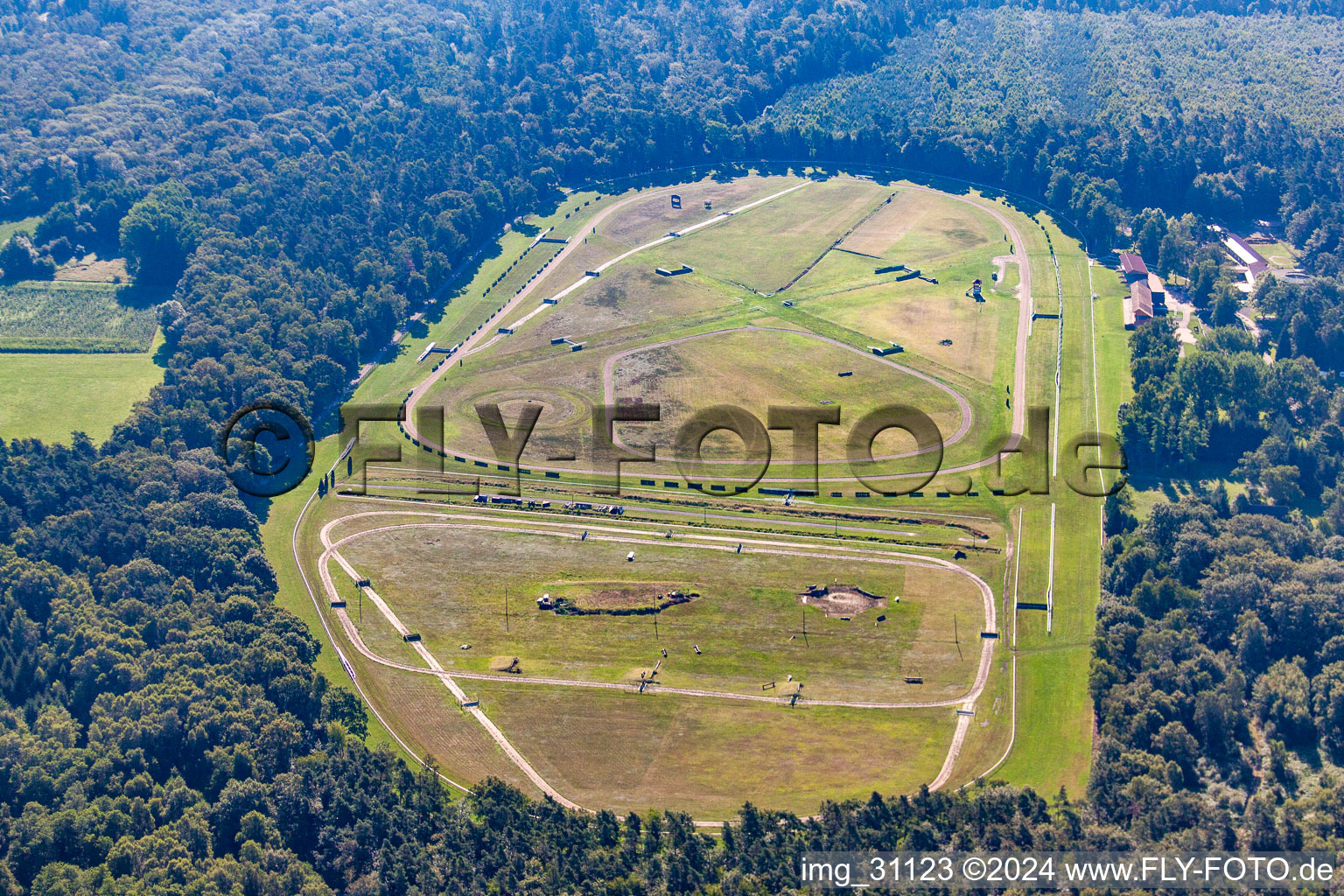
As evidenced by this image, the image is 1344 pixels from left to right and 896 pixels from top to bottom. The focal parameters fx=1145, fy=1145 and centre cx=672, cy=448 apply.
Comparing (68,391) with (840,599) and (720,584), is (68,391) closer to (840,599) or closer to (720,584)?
(720,584)

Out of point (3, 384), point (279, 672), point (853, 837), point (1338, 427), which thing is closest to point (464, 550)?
point (279, 672)

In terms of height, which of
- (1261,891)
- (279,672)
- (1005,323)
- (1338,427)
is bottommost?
(1261,891)

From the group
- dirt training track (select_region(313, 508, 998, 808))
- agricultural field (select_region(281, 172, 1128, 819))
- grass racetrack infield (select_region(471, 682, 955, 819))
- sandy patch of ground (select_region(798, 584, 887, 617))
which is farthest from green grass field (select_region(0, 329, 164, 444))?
sandy patch of ground (select_region(798, 584, 887, 617))

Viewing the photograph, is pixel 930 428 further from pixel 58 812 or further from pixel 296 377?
pixel 58 812

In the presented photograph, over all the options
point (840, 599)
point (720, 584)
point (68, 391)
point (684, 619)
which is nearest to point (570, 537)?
point (720, 584)

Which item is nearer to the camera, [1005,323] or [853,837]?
[853,837]

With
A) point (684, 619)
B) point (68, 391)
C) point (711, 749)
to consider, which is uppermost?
point (68, 391)
